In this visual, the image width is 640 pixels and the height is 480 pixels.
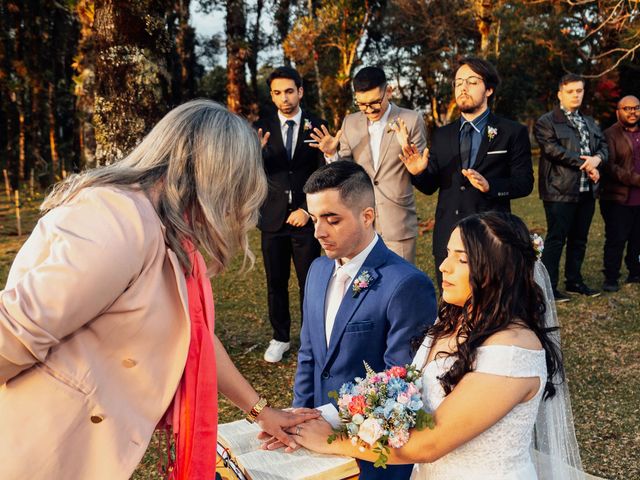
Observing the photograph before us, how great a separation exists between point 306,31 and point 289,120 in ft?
59.6

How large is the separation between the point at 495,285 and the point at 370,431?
68 centimetres

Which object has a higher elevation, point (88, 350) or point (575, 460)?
point (88, 350)

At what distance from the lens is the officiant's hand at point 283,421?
2.37m

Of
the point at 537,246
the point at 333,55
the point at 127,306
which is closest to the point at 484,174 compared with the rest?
the point at 537,246

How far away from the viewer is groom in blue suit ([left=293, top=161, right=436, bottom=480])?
289 cm

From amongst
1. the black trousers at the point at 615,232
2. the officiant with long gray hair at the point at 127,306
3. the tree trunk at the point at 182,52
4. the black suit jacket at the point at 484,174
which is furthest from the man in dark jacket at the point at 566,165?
the tree trunk at the point at 182,52

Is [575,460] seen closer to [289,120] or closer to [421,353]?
[421,353]

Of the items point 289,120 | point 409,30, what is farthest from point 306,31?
point 289,120

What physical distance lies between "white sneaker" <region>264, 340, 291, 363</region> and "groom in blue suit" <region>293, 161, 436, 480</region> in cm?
247

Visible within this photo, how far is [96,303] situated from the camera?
1718 millimetres

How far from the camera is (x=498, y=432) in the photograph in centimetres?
228

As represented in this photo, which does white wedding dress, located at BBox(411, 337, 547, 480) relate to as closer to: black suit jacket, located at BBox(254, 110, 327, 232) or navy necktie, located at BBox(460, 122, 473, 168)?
navy necktie, located at BBox(460, 122, 473, 168)

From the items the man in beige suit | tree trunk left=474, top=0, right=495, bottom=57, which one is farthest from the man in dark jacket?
tree trunk left=474, top=0, right=495, bottom=57

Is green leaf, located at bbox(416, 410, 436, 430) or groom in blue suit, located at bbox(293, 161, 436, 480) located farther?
groom in blue suit, located at bbox(293, 161, 436, 480)
